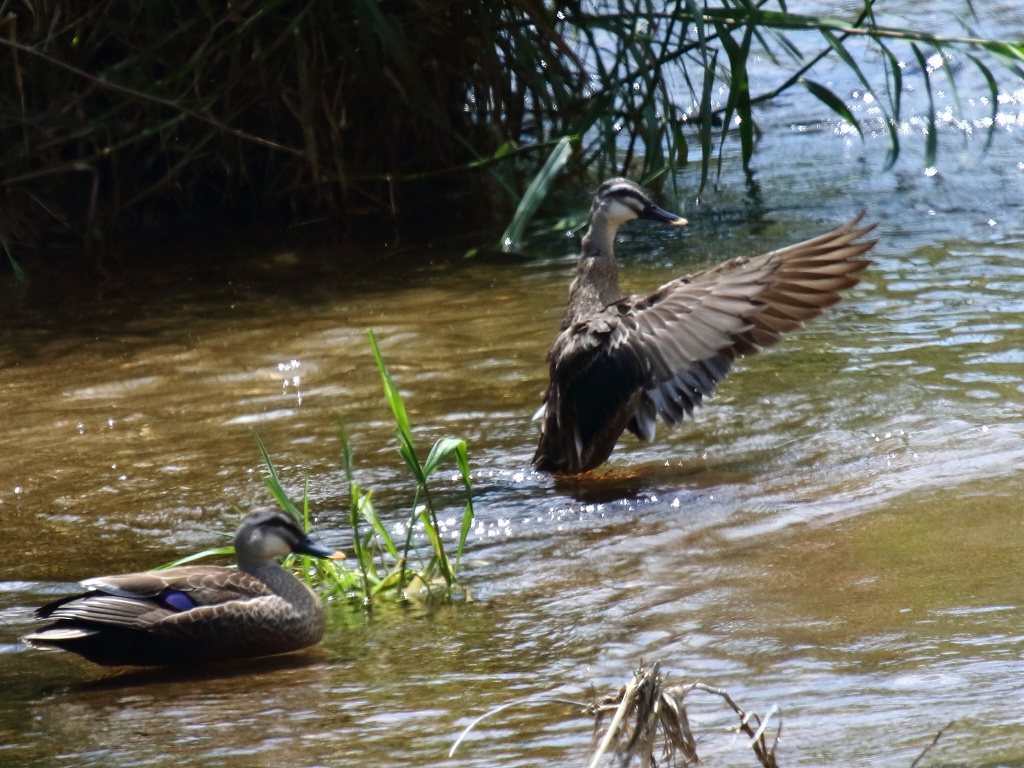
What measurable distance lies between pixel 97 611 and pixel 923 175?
7137 mm

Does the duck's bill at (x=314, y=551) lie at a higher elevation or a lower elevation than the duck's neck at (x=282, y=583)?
higher

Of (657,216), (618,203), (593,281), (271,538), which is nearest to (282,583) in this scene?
(271,538)

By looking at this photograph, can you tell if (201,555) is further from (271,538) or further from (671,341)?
(671,341)

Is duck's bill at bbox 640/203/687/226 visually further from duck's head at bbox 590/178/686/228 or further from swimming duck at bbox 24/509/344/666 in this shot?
swimming duck at bbox 24/509/344/666

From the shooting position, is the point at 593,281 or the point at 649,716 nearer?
the point at 649,716

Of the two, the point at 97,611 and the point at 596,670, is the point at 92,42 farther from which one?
the point at 596,670

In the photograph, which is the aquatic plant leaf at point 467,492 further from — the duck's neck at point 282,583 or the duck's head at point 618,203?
the duck's head at point 618,203

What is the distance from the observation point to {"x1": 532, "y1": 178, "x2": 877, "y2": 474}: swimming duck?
5.24 metres

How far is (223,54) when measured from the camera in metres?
8.20

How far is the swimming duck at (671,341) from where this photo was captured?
17.2 feet

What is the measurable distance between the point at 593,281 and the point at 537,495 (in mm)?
1071

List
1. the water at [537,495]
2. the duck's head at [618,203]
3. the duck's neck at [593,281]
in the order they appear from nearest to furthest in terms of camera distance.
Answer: the water at [537,495], the duck's neck at [593,281], the duck's head at [618,203]

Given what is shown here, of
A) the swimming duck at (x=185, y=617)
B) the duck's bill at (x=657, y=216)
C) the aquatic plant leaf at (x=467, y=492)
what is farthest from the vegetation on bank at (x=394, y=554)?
the duck's bill at (x=657, y=216)

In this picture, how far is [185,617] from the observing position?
394cm
